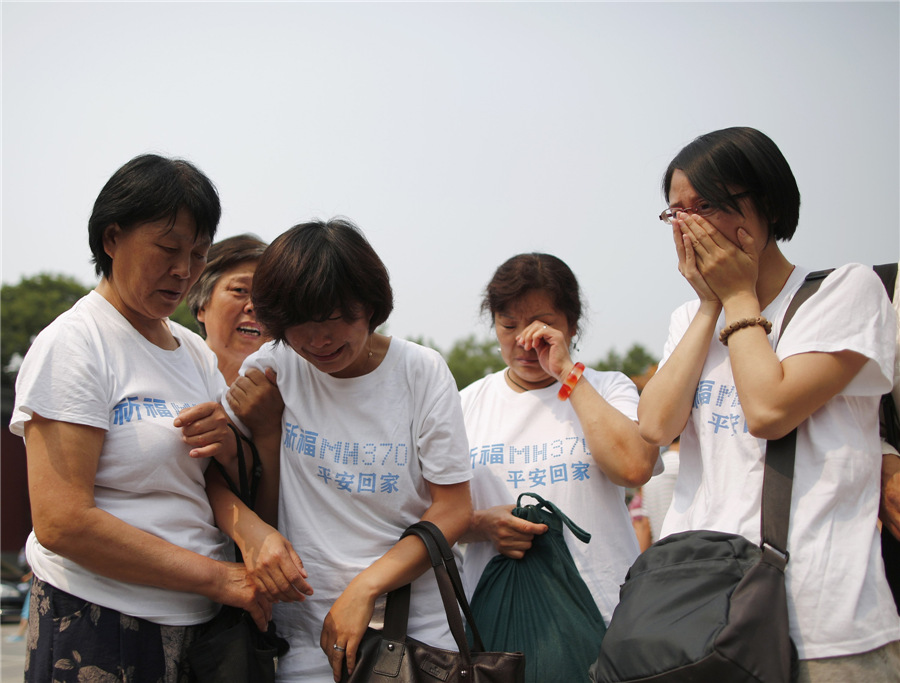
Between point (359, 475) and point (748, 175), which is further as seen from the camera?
point (359, 475)

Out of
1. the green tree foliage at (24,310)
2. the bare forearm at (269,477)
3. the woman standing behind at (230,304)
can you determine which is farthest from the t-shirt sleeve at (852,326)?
the green tree foliage at (24,310)

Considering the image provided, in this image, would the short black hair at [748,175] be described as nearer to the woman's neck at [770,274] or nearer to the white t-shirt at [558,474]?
the woman's neck at [770,274]

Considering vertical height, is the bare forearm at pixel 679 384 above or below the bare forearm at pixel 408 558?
above

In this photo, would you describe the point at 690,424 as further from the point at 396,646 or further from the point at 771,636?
the point at 396,646

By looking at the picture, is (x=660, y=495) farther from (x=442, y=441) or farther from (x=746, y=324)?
(x=746, y=324)

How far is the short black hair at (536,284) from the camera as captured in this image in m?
2.92

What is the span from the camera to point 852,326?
1811 mm

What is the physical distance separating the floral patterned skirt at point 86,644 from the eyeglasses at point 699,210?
1826 millimetres

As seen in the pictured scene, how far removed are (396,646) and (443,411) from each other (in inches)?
27.0

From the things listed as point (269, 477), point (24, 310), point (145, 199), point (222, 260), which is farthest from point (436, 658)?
point (24, 310)

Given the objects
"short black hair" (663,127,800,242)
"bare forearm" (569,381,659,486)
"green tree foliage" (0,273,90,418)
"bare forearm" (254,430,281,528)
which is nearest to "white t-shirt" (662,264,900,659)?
"short black hair" (663,127,800,242)

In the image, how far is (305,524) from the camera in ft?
7.53

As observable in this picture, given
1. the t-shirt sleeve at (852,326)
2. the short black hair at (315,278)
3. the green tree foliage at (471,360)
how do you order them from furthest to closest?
the green tree foliage at (471,360) < the short black hair at (315,278) < the t-shirt sleeve at (852,326)

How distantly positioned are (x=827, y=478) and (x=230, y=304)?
2.44m
